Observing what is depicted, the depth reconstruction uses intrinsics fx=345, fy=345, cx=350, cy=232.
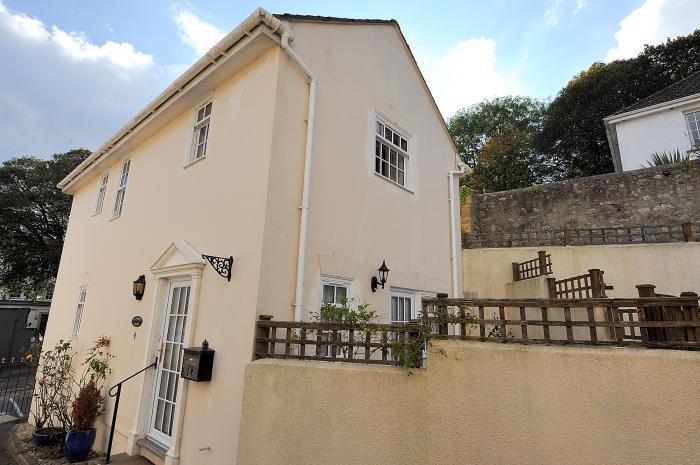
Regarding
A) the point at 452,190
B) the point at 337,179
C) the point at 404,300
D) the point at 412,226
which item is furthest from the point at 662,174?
the point at 337,179

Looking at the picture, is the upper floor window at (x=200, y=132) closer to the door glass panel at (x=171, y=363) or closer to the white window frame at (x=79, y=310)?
the door glass panel at (x=171, y=363)

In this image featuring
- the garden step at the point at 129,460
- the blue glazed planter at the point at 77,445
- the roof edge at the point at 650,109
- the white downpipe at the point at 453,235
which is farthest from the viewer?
the roof edge at the point at 650,109

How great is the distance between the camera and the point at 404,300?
695 centimetres

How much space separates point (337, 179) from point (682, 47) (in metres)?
25.5

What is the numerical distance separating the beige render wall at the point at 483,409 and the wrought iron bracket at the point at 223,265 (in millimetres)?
1359

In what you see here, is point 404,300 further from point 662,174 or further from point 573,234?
point 662,174

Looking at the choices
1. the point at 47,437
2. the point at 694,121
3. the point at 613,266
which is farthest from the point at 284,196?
the point at 694,121

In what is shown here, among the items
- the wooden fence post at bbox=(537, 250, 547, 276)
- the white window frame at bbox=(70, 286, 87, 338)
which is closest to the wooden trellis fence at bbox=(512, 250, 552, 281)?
the wooden fence post at bbox=(537, 250, 547, 276)

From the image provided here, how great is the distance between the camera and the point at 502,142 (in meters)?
23.0

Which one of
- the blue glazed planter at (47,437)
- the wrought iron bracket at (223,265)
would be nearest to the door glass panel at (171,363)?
the wrought iron bracket at (223,265)

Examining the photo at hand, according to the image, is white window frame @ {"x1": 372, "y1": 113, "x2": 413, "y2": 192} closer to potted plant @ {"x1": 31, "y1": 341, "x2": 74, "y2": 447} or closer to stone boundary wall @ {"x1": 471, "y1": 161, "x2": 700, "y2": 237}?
stone boundary wall @ {"x1": 471, "y1": 161, "x2": 700, "y2": 237}

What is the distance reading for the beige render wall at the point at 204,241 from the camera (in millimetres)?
4434

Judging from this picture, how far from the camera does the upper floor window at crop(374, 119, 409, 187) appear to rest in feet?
23.1

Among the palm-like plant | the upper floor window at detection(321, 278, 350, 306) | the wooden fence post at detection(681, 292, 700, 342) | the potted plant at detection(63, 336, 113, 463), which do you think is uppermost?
the palm-like plant
